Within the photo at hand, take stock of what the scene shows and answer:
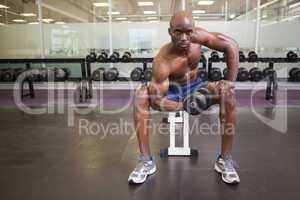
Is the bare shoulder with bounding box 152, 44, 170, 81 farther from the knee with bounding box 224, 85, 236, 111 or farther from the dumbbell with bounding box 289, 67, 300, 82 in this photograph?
the dumbbell with bounding box 289, 67, 300, 82

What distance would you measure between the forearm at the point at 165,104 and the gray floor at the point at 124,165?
475 mm

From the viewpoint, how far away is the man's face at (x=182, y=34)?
5.38 ft

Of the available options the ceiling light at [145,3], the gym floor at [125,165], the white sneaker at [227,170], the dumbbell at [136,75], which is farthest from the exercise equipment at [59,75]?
the white sneaker at [227,170]

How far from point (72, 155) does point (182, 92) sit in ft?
3.64

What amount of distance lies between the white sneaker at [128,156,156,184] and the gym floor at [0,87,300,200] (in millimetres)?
41

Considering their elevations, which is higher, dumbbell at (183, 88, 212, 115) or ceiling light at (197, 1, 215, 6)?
ceiling light at (197, 1, 215, 6)

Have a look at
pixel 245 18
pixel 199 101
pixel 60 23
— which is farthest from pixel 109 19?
pixel 199 101

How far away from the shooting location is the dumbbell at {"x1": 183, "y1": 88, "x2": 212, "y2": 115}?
183 centimetres

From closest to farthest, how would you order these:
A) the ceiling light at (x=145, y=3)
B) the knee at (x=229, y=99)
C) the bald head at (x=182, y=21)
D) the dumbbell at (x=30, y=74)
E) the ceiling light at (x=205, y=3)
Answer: the bald head at (x=182, y=21) < the knee at (x=229, y=99) < the dumbbell at (x=30, y=74) < the ceiling light at (x=205, y=3) < the ceiling light at (x=145, y=3)

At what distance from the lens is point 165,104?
1.84 meters

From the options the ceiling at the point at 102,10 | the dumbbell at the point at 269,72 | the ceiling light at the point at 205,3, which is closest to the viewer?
the dumbbell at the point at 269,72

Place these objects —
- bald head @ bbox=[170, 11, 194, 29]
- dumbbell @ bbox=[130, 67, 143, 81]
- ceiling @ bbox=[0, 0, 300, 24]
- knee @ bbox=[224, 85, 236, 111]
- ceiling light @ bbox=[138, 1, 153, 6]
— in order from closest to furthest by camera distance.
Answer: bald head @ bbox=[170, 11, 194, 29] → knee @ bbox=[224, 85, 236, 111] → dumbbell @ bbox=[130, 67, 143, 81] → ceiling @ bbox=[0, 0, 300, 24] → ceiling light @ bbox=[138, 1, 153, 6]

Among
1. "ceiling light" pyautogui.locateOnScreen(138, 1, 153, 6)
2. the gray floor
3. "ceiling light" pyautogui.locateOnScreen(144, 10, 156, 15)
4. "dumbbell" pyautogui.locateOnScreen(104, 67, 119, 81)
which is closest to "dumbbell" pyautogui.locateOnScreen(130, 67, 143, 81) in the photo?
"dumbbell" pyautogui.locateOnScreen(104, 67, 119, 81)

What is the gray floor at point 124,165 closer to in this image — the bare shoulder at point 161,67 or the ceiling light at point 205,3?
the bare shoulder at point 161,67
